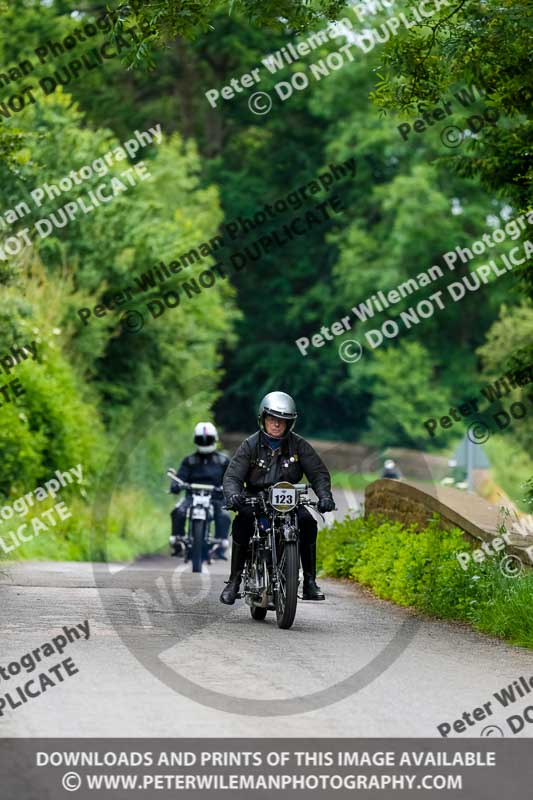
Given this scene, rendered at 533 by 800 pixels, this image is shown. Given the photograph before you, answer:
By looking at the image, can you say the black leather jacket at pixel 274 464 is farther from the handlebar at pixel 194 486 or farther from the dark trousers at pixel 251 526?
the handlebar at pixel 194 486

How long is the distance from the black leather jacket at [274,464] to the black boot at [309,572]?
0.51 m

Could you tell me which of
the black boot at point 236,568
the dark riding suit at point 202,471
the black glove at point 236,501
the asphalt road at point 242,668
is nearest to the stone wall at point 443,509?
the asphalt road at point 242,668

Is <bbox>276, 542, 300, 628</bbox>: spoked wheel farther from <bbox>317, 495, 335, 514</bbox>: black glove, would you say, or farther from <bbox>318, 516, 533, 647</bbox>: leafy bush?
<bbox>318, 516, 533, 647</bbox>: leafy bush

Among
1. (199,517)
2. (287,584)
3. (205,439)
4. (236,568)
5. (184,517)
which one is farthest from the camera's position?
(184,517)

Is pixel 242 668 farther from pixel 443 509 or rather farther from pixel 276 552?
pixel 443 509

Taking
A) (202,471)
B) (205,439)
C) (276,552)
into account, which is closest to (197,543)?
(202,471)

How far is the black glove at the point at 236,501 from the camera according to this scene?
1215cm

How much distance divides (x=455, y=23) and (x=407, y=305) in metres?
45.2

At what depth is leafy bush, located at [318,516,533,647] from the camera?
12.4m

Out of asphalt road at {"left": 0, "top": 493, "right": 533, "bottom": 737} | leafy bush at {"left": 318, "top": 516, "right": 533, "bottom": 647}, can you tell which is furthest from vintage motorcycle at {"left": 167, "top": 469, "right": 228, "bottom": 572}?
asphalt road at {"left": 0, "top": 493, "right": 533, "bottom": 737}

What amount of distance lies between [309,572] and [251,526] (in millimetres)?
614

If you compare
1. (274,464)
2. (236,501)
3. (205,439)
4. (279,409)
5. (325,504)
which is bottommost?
(325,504)

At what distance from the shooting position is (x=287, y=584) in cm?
1187
